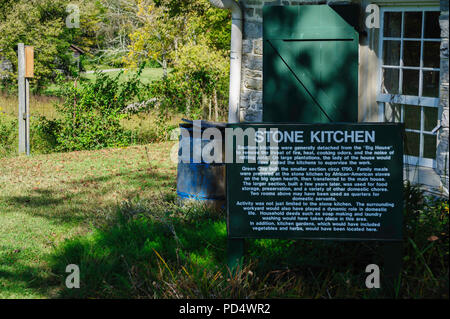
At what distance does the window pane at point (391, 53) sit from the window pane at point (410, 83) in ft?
0.53

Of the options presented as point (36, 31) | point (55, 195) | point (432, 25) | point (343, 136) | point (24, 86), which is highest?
point (36, 31)

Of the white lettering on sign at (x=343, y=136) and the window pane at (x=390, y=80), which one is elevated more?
the window pane at (x=390, y=80)

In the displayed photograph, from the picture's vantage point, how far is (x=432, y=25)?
5949 mm

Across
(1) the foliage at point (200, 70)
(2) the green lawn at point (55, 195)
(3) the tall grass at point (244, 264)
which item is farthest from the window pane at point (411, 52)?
(1) the foliage at point (200, 70)

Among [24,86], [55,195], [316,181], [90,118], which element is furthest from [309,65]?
[24,86]

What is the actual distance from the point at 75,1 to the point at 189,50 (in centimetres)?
1421

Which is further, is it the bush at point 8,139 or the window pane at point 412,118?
the bush at point 8,139

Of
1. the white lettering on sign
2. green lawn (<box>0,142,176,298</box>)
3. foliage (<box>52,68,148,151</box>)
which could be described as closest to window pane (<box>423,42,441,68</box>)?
the white lettering on sign

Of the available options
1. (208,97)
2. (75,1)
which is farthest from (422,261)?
(75,1)

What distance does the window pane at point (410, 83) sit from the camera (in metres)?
6.23

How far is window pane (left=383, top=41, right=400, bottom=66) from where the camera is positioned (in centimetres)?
621

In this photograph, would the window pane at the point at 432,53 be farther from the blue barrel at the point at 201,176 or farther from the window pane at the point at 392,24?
the blue barrel at the point at 201,176

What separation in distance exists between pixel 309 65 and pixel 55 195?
13.4 feet

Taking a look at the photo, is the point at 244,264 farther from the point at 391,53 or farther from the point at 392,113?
the point at 391,53
